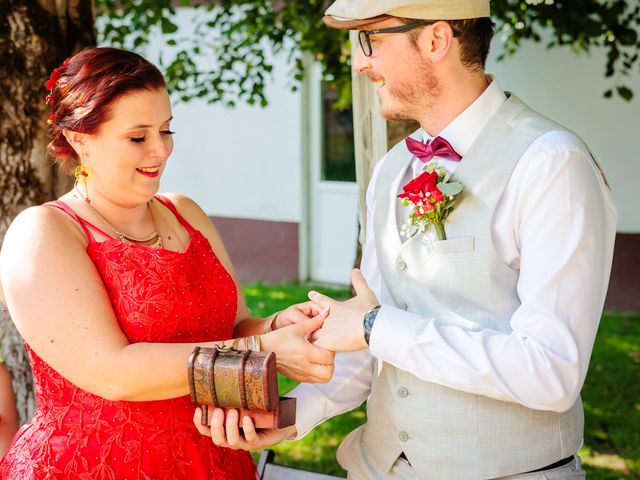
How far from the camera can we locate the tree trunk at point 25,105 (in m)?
3.45

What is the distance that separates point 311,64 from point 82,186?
22.2 feet

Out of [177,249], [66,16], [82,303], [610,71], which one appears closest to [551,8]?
[610,71]

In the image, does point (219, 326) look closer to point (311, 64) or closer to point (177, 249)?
point (177, 249)

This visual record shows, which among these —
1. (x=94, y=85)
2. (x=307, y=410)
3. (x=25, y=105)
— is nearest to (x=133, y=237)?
(x=94, y=85)

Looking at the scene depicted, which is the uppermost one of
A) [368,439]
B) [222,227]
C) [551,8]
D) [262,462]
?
[551,8]

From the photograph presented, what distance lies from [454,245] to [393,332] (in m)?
0.29

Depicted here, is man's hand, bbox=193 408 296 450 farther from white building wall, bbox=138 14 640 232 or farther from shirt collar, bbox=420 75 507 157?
white building wall, bbox=138 14 640 232

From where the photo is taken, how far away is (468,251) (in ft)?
7.17

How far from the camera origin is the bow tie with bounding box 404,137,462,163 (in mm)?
2354

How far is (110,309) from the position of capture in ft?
7.77

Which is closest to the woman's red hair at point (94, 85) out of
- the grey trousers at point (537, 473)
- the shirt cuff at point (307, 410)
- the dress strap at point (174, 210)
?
the dress strap at point (174, 210)

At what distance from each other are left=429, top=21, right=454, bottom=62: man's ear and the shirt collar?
0.16 metres

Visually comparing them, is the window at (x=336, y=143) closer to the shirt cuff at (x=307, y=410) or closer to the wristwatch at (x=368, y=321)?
the shirt cuff at (x=307, y=410)

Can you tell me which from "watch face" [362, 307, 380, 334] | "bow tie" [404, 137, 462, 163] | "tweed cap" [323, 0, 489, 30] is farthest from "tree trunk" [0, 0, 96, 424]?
"watch face" [362, 307, 380, 334]
